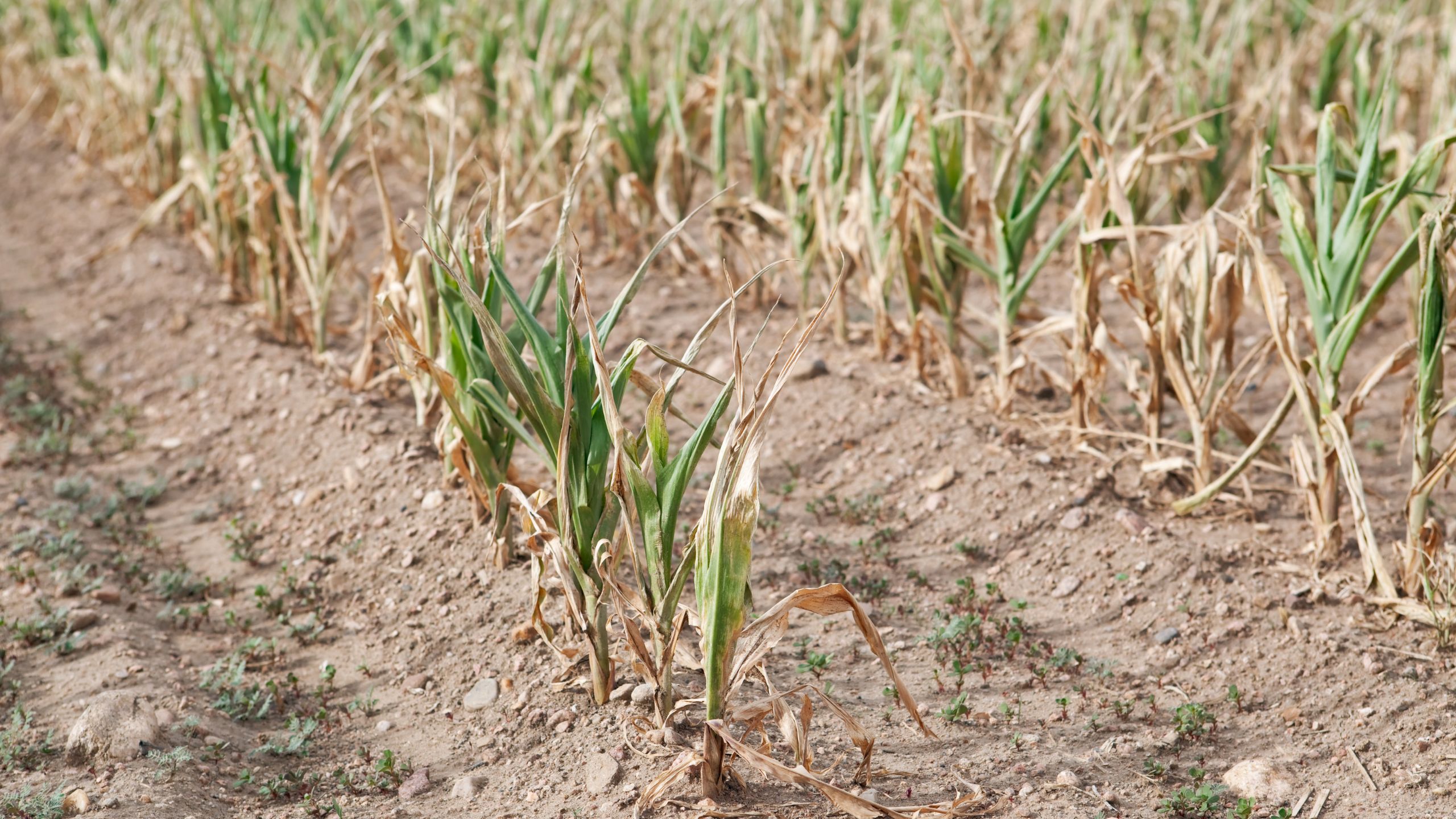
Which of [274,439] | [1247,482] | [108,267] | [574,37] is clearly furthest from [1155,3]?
[108,267]

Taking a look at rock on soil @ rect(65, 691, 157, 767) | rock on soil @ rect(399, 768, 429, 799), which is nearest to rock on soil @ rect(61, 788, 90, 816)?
rock on soil @ rect(65, 691, 157, 767)

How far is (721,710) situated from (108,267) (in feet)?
14.1

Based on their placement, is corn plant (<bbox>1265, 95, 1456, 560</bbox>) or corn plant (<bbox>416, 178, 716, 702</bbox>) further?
corn plant (<bbox>1265, 95, 1456, 560</bbox>)

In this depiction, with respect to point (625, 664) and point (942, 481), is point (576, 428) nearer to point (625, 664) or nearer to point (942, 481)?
point (625, 664)

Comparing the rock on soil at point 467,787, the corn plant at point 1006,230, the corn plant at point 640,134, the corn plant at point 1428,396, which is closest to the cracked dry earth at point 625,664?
the rock on soil at point 467,787

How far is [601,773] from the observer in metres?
2.18

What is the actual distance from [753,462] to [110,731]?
140 centimetres

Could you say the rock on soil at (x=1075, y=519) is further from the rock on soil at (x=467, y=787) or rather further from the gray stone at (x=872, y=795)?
the rock on soil at (x=467, y=787)

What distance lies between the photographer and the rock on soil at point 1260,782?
2215mm

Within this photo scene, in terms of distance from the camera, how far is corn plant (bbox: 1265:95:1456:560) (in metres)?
2.58

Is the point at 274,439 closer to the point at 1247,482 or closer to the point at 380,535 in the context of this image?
the point at 380,535

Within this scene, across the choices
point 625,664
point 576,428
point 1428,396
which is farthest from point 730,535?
point 1428,396

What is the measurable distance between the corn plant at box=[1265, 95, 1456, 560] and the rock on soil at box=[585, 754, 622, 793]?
1691 millimetres

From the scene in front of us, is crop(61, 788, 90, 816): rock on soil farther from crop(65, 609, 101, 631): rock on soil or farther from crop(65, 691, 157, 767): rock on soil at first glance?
crop(65, 609, 101, 631): rock on soil
